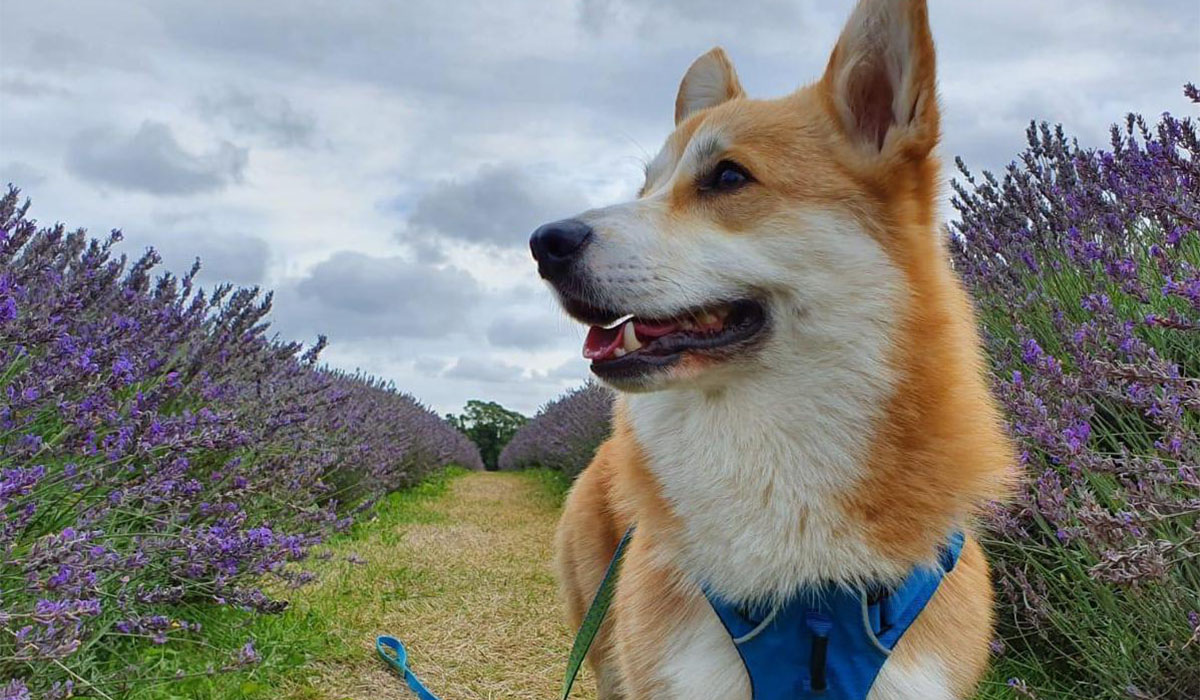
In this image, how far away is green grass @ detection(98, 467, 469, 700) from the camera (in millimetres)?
2904

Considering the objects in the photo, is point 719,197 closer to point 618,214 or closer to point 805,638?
point 618,214

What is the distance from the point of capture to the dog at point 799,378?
6.15 feet

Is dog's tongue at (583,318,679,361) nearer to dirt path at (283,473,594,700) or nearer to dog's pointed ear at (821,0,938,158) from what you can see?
dog's pointed ear at (821,0,938,158)

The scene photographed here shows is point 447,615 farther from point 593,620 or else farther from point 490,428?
point 490,428

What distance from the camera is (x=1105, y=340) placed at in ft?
9.75

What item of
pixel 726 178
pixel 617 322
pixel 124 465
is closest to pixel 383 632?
pixel 124 465

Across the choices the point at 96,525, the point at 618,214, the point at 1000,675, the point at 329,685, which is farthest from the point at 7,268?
the point at 1000,675

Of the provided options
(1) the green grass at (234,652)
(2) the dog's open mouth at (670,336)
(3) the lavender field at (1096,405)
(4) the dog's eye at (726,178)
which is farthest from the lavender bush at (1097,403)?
(1) the green grass at (234,652)

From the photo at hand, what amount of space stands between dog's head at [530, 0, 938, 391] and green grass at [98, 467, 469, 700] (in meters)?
1.59

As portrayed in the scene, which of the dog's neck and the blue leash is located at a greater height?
the dog's neck

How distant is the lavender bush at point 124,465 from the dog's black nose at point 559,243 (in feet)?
3.61

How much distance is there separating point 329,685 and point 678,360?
7.09 feet

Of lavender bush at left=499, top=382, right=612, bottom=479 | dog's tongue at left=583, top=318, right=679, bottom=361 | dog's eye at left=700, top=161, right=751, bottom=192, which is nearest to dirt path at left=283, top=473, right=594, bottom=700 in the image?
lavender bush at left=499, top=382, right=612, bottom=479

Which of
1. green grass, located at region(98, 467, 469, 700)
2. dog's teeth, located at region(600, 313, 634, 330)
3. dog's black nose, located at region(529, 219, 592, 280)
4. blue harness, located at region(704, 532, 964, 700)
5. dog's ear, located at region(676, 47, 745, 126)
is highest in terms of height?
dog's ear, located at region(676, 47, 745, 126)
